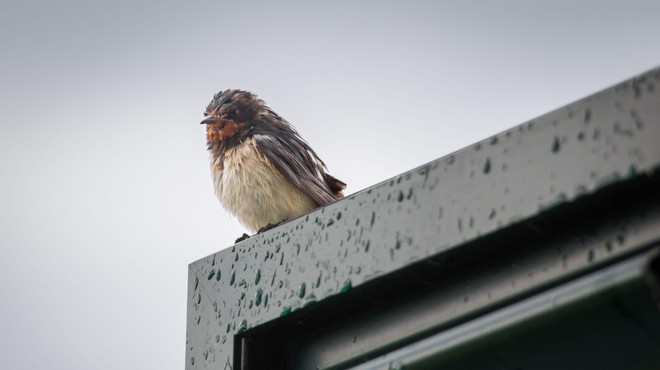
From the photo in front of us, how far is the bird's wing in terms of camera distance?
741 cm

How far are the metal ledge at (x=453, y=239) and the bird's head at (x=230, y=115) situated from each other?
483cm

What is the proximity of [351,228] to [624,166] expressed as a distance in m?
0.82

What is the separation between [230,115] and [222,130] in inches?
11.1

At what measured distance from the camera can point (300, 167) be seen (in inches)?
297

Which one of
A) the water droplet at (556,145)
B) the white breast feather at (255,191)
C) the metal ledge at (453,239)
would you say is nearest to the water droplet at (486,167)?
the metal ledge at (453,239)

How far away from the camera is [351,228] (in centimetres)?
272

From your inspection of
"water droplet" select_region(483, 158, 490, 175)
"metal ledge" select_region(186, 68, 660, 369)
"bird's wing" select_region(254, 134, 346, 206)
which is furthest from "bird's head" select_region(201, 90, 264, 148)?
"water droplet" select_region(483, 158, 490, 175)

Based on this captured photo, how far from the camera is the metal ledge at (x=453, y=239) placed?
2.18 metres

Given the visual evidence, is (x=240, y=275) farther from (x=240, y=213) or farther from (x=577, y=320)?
(x=240, y=213)

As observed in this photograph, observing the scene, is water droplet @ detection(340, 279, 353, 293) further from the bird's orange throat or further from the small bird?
the bird's orange throat

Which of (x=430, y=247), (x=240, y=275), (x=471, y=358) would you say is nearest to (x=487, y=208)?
(x=430, y=247)

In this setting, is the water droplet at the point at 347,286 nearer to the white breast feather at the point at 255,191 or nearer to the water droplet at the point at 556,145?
the water droplet at the point at 556,145

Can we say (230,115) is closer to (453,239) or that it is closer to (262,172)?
(262,172)

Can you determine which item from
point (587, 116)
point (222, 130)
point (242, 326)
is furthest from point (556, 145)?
point (222, 130)
